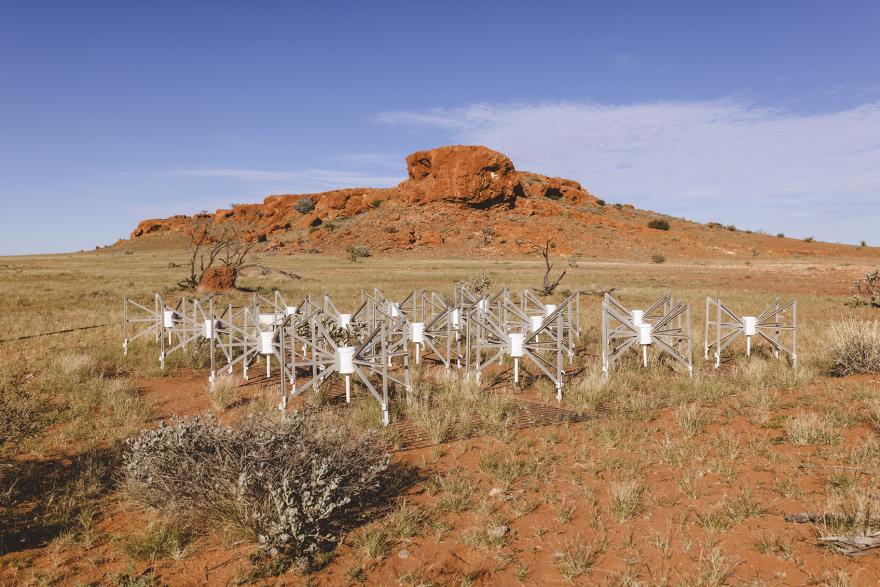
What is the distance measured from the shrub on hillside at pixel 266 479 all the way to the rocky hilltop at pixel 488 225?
53.8 meters

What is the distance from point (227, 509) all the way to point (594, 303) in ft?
67.6

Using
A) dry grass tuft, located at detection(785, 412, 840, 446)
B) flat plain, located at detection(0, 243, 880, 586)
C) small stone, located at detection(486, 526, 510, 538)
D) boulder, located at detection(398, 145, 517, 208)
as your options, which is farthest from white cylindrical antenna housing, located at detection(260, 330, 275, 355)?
boulder, located at detection(398, 145, 517, 208)

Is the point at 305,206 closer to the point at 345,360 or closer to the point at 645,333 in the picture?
the point at 645,333

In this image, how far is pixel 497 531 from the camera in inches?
179

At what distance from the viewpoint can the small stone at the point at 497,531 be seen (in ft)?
14.8

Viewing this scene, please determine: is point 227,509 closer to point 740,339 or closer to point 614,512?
point 614,512

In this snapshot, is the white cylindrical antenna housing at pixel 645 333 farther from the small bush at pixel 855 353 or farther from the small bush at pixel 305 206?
the small bush at pixel 305 206

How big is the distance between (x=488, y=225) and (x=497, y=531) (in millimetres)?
64898

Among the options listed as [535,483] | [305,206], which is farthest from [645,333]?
[305,206]

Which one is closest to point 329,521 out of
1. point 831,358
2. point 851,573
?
point 851,573

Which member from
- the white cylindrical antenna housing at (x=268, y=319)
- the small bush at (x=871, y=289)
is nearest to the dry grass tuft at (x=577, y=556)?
the white cylindrical antenna housing at (x=268, y=319)

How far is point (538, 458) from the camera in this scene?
246 inches

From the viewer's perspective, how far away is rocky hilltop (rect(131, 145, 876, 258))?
63.0m

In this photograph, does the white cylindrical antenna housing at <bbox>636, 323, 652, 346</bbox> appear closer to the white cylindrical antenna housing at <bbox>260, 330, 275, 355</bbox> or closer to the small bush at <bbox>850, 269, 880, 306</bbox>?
the white cylindrical antenna housing at <bbox>260, 330, 275, 355</bbox>
